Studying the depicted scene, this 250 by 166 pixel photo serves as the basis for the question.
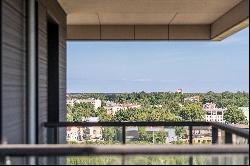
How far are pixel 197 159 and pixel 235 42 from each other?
21.2m

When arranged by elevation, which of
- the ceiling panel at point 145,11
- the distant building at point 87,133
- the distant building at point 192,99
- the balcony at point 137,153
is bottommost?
the distant building at point 87,133

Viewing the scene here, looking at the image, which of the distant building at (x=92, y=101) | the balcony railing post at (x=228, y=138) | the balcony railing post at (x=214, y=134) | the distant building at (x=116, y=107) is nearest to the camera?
the balcony railing post at (x=228, y=138)

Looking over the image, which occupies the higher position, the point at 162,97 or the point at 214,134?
the point at 162,97

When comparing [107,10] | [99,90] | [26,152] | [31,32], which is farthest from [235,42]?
[26,152]

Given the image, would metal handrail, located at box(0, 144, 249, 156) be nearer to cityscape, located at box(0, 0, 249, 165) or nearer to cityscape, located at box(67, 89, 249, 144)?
cityscape, located at box(0, 0, 249, 165)

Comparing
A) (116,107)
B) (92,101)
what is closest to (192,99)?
(92,101)

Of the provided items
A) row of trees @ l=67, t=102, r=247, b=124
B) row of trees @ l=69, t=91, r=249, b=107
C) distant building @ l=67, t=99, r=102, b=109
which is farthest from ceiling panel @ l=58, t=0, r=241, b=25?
row of trees @ l=69, t=91, r=249, b=107

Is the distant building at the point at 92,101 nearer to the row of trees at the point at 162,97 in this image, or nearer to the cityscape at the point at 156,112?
the cityscape at the point at 156,112

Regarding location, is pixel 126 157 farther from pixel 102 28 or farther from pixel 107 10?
pixel 102 28

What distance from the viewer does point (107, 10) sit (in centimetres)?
767

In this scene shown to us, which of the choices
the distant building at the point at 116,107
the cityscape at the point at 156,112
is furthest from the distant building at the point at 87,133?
the distant building at the point at 116,107

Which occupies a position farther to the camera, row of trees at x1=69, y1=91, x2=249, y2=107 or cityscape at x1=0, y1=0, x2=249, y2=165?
row of trees at x1=69, y1=91, x2=249, y2=107

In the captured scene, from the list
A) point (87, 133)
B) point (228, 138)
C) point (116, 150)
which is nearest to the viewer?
point (116, 150)

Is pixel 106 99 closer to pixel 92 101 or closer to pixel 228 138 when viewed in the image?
pixel 92 101
